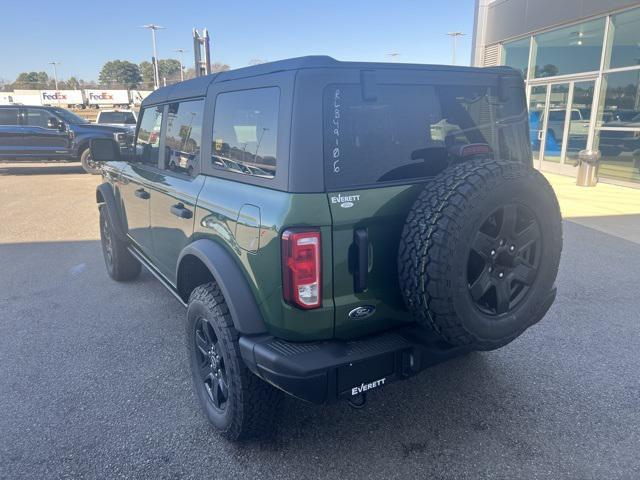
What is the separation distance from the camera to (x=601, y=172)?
1168 cm

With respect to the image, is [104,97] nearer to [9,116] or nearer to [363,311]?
[9,116]

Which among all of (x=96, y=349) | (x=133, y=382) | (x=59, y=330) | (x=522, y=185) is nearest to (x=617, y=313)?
(x=522, y=185)

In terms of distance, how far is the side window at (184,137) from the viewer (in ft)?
9.97

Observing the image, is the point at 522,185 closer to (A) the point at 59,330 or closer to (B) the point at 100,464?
(B) the point at 100,464

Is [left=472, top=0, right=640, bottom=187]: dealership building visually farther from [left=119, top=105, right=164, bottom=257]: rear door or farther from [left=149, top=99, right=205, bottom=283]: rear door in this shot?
[left=149, top=99, right=205, bottom=283]: rear door

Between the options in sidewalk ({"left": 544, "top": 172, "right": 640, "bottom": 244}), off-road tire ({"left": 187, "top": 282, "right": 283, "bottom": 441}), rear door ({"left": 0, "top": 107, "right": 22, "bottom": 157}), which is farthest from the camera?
rear door ({"left": 0, "top": 107, "right": 22, "bottom": 157})

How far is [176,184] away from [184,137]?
0.34 meters

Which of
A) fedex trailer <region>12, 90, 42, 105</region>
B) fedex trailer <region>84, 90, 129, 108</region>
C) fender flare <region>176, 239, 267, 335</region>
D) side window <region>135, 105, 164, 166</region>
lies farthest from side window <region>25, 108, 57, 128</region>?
fedex trailer <region>84, 90, 129, 108</region>

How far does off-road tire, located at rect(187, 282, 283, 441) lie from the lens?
7.85 ft

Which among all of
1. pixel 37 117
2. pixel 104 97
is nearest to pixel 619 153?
pixel 37 117

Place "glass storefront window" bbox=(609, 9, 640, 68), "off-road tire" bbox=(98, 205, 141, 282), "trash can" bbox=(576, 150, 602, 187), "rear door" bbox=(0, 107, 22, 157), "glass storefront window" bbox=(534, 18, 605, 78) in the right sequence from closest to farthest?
"off-road tire" bbox=(98, 205, 141, 282) → "glass storefront window" bbox=(609, 9, 640, 68) → "trash can" bbox=(576, 150, 602, 187) → "glass storefront window" bbox=(534, 18, 605, 78) → "rear door" bbox=(0, 107, 22, 157)

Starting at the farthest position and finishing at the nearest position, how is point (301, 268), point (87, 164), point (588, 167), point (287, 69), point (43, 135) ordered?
point (87, 164), point (43, 135), point (588, 167), point (287, 69), point (301, 268)

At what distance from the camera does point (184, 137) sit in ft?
10.7

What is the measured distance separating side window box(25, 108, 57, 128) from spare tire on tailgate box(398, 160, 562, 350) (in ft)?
46.8
